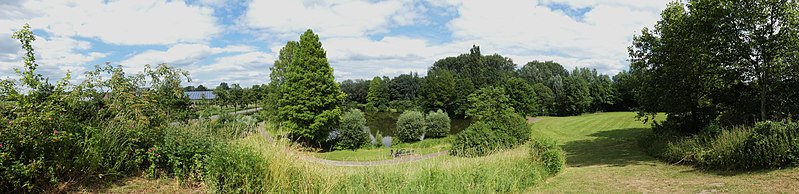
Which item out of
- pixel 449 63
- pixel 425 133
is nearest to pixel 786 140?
pixel 425 133

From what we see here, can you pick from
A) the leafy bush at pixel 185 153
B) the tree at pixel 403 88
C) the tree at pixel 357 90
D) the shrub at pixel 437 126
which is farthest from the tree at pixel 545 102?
the leafy bush at pixel 185 153

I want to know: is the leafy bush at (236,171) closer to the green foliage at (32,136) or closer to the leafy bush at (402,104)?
the green foliage at (32,136)

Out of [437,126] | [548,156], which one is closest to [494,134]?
[548,156]

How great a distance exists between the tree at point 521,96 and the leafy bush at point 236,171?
2058 inches

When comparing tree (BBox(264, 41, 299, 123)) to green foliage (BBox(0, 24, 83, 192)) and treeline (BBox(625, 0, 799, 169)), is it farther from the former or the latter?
green foliage (BBox(0, 24, 83, 192))

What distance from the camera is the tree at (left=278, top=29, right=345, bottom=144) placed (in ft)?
83.2

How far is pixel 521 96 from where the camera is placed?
57.4m

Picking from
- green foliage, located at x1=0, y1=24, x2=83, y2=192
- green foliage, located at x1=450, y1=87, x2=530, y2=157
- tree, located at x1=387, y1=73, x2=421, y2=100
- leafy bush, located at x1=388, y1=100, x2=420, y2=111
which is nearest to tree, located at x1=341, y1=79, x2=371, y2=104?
tree, located at x1=387, y1=73, x2=421, y2=100

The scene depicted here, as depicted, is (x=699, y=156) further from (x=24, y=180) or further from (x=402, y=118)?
(x=402, y=118)

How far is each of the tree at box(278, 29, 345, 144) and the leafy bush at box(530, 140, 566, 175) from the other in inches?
667

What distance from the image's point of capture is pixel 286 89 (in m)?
25.7

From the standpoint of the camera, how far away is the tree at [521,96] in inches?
2226

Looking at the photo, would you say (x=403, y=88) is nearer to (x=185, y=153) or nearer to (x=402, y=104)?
(x=402, y=104)

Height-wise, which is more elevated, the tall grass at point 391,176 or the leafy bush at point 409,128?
the tall grass at point 391,176
